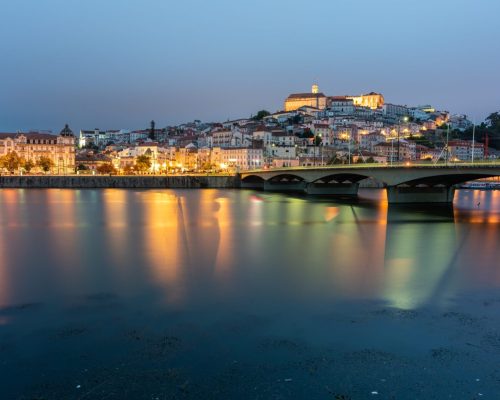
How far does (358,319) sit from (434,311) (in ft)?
6.65

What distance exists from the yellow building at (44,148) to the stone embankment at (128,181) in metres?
16.6

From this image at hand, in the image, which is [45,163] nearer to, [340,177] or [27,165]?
[27,165]

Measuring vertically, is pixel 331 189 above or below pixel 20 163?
below

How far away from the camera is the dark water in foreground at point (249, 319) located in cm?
735

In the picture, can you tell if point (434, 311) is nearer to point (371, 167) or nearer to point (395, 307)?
point (395, 307)

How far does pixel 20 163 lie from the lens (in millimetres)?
88375

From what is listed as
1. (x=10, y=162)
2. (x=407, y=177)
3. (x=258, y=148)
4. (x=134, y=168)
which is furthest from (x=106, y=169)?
(x=407, y=177)

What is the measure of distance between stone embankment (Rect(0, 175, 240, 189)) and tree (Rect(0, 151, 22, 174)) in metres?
9.75

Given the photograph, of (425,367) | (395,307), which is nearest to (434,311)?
(395,307)

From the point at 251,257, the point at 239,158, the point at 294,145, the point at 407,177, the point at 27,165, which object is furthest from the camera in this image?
the point at 294,145

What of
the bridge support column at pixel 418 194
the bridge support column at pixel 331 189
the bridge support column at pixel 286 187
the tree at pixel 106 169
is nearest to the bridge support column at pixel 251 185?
the bridge support column at pixel 286 187

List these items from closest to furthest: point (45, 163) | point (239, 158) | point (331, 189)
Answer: point (331, 189)
point (45, 163)
point (239, 158)

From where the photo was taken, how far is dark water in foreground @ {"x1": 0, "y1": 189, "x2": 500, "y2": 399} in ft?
24.1

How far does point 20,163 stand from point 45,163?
174 inches
